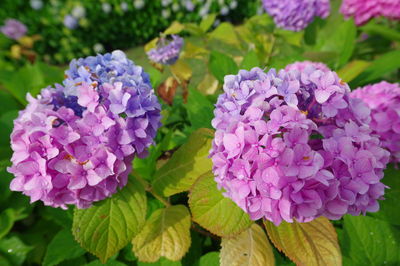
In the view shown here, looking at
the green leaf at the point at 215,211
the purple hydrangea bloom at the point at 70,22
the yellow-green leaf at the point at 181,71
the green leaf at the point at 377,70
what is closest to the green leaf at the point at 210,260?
the green leaf at the point at 215,211

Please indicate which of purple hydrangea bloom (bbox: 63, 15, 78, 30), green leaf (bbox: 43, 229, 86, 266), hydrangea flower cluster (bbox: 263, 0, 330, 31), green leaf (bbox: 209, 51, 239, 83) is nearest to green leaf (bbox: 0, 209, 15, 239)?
green leaf (bbox: 43, 229, 86, 266)

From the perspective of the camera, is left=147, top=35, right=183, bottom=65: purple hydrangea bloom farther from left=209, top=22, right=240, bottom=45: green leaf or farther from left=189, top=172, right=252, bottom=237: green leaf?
left=189, top=172, right=252, bottom=237: green leaf

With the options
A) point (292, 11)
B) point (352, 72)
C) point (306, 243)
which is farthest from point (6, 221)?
point (292, 11)

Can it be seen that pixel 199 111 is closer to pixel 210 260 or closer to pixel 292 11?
pixel 210 260

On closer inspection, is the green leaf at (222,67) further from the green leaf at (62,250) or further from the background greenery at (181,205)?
the green leaf at (62,250)

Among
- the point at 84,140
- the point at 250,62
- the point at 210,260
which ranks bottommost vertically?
the point at 210,260

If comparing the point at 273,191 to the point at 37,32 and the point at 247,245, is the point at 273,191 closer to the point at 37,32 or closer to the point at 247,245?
the point at 247,245
